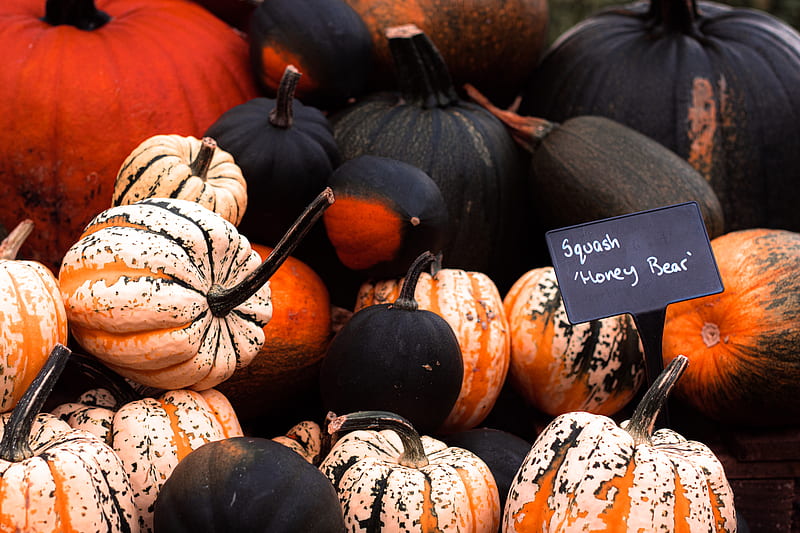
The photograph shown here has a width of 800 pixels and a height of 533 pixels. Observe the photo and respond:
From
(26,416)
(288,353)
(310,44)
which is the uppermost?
(310,44)

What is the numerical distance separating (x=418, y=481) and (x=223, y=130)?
937 mm

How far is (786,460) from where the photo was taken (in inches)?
69.0

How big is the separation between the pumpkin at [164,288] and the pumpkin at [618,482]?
526 millimetres

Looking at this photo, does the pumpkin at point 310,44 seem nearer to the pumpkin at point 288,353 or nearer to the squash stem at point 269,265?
the pumpkin at point 288,353

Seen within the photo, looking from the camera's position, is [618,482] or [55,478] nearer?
[55,478]

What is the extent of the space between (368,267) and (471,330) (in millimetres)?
288

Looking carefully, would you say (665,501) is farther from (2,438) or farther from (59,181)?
(59,181)

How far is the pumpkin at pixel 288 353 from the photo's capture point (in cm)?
167

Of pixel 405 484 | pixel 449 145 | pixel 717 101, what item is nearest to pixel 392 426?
pixel 405 484

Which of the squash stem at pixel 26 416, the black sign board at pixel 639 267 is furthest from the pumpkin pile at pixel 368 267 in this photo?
the black sign board at pixel 639 267

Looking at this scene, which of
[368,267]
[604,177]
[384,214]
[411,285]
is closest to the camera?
[411,285]

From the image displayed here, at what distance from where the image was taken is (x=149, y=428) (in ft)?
3.82

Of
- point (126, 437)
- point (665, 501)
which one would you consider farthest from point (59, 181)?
point (665, 501)

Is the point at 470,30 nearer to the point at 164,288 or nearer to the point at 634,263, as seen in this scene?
the point at 634,263
